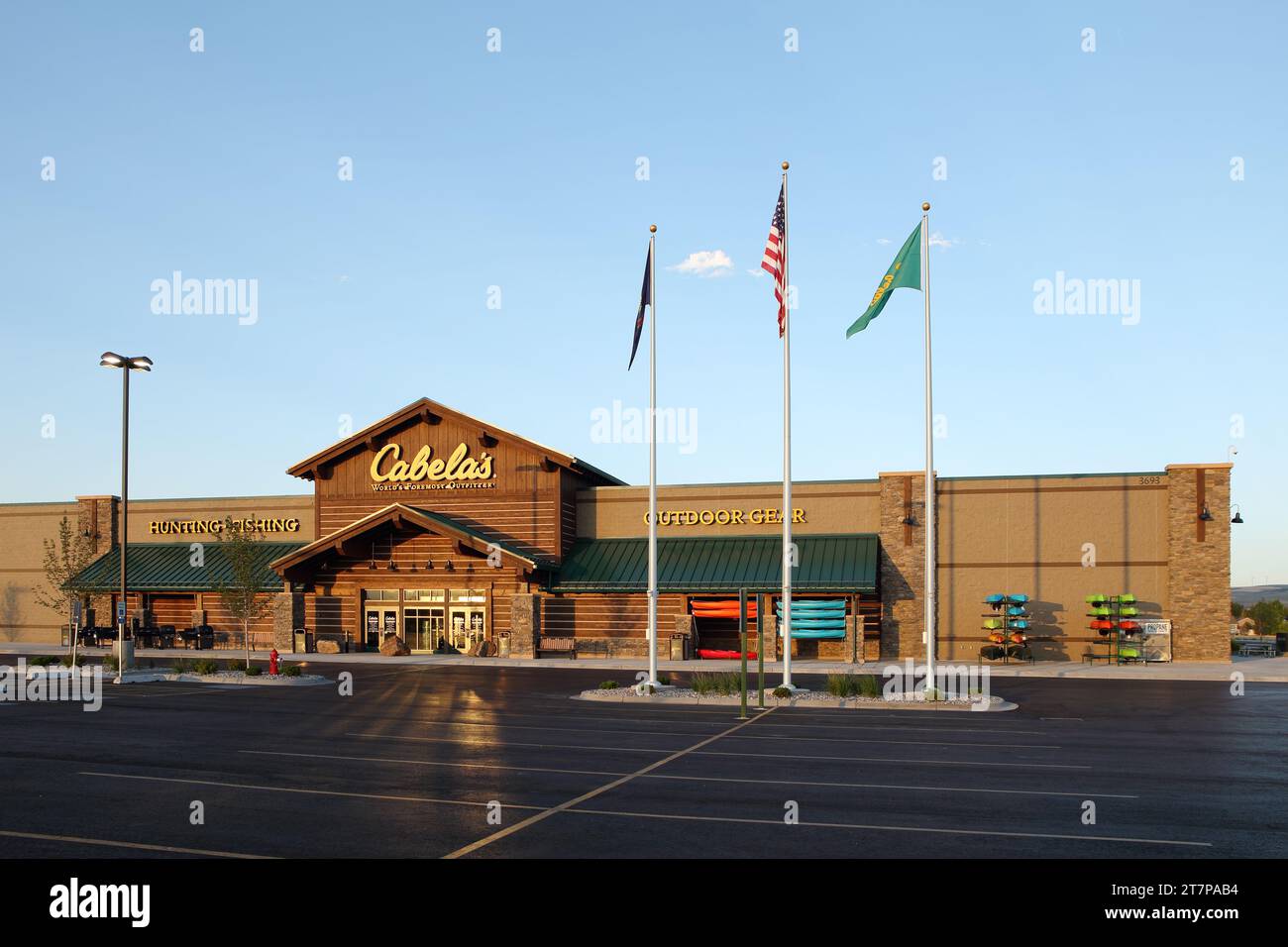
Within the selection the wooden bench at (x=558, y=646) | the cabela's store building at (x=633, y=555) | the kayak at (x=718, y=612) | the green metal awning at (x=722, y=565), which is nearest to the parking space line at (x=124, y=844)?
the cabela's store building at (x=633, y=555)

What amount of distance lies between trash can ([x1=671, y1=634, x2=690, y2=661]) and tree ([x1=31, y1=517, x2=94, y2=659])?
92.7 ft

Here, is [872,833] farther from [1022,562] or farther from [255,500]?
[255,500]

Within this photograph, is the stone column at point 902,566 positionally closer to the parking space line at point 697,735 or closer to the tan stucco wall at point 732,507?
the tan stucco wall at point 732,507

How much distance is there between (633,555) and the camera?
151ft

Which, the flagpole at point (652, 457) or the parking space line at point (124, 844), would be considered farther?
the flagpole at point (652, 457)

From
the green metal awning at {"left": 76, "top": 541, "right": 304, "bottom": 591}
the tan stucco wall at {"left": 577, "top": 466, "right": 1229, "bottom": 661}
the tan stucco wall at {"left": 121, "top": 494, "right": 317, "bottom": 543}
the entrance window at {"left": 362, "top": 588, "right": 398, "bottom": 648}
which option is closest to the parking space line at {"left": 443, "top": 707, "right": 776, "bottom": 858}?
the tan stucco wall at {"left": 577, "top": 466, "right": 1229, "bottom": 661}

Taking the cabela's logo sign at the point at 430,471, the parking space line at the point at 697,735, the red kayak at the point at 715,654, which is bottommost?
the red kayak at the point at 715,654

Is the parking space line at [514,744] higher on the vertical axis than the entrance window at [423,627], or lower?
higher

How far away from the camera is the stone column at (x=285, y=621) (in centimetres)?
4719

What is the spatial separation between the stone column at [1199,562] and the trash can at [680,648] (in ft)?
59.9

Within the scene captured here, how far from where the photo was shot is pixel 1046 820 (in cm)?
1270

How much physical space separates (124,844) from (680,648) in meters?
32.8
